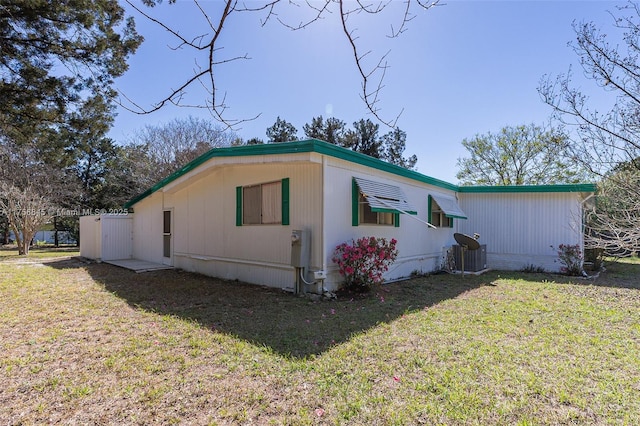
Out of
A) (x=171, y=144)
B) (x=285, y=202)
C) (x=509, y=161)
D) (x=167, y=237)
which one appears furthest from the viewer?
(x=509, y=161)

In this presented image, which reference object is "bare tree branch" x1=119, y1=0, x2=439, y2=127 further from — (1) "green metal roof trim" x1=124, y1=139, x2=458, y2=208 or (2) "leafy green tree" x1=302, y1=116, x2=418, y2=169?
(2) "leafy green tree" x1=302, y1=116, x2=418, y2=169

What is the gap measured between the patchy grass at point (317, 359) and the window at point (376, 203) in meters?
1.75

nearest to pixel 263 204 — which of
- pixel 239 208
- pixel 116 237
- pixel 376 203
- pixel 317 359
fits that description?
pixel 239 208

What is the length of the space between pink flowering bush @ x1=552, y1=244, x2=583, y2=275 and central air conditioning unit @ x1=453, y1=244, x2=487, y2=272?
2.05m

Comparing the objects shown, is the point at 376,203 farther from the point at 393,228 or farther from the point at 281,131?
the point at 281,131

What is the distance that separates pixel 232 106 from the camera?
2.59 metres

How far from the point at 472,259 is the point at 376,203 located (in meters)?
4.99

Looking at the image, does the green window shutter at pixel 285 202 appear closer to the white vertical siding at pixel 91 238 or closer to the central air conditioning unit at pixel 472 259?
the central air conditioning unit at pixel 472 259

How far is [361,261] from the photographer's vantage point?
6637mm

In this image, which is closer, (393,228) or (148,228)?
(393,228)

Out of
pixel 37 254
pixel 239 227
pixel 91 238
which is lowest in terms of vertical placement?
pixel 37 254

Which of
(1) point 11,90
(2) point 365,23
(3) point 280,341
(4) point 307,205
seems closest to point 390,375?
(3) point 280,341

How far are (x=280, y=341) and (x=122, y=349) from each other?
1797 mm

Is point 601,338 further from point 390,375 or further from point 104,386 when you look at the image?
point 104,386
